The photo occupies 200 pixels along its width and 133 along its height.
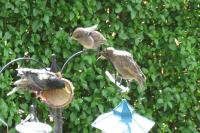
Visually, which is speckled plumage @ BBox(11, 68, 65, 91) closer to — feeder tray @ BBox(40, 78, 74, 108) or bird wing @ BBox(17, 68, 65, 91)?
bird wing @ BBox(17, 68, 65, 91)

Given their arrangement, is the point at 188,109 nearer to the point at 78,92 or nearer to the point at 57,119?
the point at 78,92

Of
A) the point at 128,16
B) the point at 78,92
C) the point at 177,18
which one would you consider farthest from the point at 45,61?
Answer: the point at 177,18

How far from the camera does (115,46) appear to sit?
3305 millimetres

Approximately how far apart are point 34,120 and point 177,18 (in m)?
1.59

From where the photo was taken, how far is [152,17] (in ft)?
11.1

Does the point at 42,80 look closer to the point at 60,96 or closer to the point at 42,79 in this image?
the point at 42,79

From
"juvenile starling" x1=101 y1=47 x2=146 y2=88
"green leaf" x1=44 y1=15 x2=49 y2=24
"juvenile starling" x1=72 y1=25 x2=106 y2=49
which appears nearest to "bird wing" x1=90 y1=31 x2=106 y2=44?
"juvenile starling" x1=72 y1=25 x2=106 y2=49

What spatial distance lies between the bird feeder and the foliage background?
1.00 meters

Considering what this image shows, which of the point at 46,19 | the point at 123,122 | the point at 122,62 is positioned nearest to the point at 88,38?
the point at 122,62

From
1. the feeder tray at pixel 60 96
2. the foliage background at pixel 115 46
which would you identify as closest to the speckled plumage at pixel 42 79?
the feeder tray at pixel 60 96

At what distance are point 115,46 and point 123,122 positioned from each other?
50.6 inches

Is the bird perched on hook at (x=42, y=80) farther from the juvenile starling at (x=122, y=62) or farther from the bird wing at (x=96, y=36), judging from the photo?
the bird wing at (x=96, y=36)

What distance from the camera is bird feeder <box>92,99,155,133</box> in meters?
2.03

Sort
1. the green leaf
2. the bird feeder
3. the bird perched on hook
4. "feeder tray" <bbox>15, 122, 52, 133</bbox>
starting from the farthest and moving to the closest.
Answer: the green leaf, the bird feeder, "feeder tray" <bbox>15, 122, 52, 133</bbox>, the bird perched on hook
